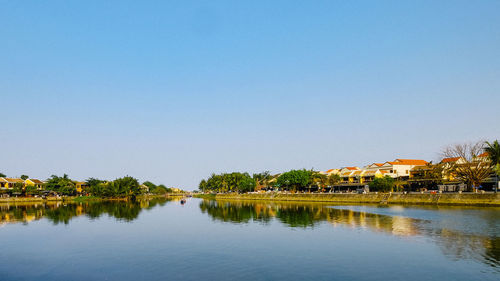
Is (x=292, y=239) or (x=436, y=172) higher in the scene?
Answer: (x=436, y=172)

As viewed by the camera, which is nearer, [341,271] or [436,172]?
[341,271]

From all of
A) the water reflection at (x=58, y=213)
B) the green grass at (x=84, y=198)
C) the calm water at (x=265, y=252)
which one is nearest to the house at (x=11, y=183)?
the green grass at (x=84, y=198)

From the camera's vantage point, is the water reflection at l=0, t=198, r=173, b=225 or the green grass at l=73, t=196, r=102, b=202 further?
the green grass at l=73, t=196, r=102, b=202

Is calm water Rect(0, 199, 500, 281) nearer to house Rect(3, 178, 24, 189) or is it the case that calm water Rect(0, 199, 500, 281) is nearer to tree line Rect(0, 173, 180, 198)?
tree line Rect(0, 173, 180, 198)

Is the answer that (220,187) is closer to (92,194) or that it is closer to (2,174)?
(92,194)

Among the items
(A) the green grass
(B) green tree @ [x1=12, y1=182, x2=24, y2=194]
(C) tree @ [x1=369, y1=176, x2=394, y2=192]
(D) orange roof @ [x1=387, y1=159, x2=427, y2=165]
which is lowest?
(A) the green grass

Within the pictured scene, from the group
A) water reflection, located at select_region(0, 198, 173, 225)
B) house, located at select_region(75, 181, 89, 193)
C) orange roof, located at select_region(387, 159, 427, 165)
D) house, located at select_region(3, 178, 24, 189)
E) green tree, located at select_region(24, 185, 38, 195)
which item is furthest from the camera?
house, located at select_region(75, 181, 89, 193)

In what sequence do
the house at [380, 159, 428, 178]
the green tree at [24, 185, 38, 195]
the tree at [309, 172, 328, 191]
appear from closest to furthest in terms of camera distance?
1. the house at [380, 159, 428, 178]
2. the green tree at [24, 185, 38, 195]
3. the tree at [309, 172, 328, 191]

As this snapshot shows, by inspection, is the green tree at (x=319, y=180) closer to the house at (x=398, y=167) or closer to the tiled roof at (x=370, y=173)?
the tiled roof at (x=370, y=173)

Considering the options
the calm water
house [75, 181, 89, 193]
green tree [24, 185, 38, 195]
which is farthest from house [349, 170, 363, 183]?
house [75, 181, 89, 193]

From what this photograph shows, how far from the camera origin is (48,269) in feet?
86.0

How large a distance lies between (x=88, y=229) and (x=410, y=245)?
143 ft

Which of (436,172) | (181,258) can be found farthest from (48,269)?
(436,172)

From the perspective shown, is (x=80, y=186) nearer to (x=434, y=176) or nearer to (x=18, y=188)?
(x=18, y=188)
